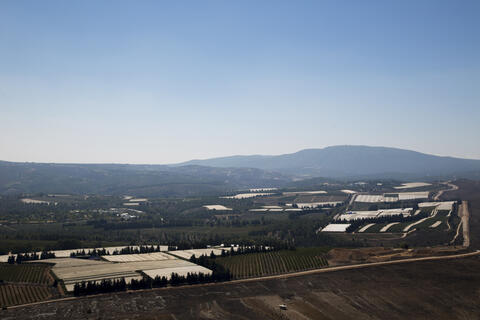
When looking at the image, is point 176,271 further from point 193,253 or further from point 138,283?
point 193,253

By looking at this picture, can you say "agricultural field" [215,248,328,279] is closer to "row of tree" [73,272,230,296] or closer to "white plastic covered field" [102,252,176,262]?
"row of tree" [73,272,230,296]

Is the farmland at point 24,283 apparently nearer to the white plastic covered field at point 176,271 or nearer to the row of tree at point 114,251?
the row of tree at point 114,251

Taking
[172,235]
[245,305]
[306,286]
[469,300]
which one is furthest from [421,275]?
[172,235]

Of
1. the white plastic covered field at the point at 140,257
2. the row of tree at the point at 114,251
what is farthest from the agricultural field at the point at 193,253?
the row of tree at the point at 114,251

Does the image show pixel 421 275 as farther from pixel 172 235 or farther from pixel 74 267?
pixel 172 235

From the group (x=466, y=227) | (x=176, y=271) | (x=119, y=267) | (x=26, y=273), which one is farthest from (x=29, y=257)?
(x=466, y=227)
